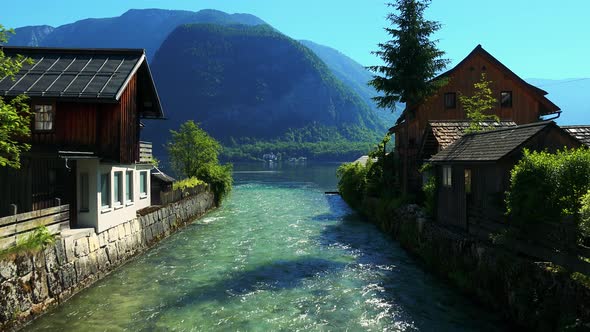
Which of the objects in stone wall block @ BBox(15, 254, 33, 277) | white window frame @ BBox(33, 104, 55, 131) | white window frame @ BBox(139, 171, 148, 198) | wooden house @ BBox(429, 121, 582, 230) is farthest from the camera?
white window frame @ BBox(139, 171, 148, 198)

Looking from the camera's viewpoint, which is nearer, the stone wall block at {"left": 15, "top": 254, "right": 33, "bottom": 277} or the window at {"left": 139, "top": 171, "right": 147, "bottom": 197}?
the stone wall block at {"left": 15, "top": 254, "right": 33, "bottom": 277}

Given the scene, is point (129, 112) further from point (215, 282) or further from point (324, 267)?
point (324, 267)

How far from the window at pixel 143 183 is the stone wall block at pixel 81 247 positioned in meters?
12.6

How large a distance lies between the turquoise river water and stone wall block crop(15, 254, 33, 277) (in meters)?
1.70

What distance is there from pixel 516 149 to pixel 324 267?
10.6m

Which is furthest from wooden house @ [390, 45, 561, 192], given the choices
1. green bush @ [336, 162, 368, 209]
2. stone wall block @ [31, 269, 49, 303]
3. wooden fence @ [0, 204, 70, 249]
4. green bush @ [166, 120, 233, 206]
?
stone wall block @ [31, 269, 49, 303]

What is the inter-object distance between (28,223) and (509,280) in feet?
54.6

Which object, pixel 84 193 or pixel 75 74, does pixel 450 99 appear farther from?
pixel 84 193

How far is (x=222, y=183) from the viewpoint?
160 feet

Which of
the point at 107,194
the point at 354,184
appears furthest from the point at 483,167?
the point at 354,184

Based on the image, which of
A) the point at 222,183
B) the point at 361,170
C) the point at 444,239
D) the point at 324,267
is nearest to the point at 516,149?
the point at 444,239

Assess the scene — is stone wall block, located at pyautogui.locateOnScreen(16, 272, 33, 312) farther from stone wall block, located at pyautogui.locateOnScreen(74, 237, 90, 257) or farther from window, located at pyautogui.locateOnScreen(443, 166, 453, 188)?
window, located at pyautogui.locateOnScreen(443, 166, 453, 188)

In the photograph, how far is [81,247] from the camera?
18.5 metres

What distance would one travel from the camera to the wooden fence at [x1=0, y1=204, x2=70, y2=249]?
47.2 feet
